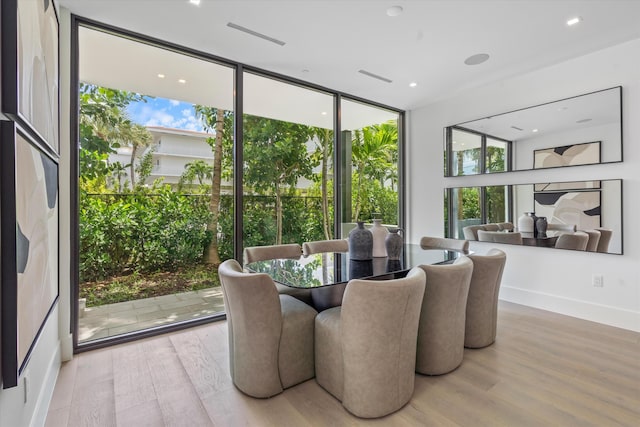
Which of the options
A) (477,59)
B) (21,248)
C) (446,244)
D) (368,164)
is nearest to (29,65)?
(21,248)

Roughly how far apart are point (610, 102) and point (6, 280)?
487cm

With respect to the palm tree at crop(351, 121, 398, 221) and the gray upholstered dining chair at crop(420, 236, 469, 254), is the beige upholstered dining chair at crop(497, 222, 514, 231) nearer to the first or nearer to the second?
the gray upholstered dining chair at crop(420, 236, 469, 254)

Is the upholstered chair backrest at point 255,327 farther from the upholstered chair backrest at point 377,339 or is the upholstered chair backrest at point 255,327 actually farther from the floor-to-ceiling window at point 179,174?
the floor-to-ceiling window at point 179,174

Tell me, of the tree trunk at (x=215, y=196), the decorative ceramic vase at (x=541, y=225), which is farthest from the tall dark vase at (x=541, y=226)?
the tree trunk at (x=215, y=196)

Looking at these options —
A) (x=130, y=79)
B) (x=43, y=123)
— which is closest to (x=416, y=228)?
(x=130, y=79)

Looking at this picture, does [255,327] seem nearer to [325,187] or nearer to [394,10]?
[394,10]

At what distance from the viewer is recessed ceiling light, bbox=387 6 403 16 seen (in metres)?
2.67

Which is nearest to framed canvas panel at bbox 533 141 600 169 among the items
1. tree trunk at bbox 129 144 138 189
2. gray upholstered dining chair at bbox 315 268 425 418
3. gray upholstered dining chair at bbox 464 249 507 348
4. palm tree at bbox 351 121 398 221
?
gray upholstered dining chair at bbox 464 249 507 348

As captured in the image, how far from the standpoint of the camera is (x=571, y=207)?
367 centimetres

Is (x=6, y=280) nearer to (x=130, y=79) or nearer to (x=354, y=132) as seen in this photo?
(x=130, y=79)

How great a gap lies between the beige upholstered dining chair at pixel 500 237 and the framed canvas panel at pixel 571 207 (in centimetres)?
39

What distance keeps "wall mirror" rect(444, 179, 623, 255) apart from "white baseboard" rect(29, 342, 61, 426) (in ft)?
15.1

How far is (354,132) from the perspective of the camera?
4.93 meters

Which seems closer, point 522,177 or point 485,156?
point 522,177
